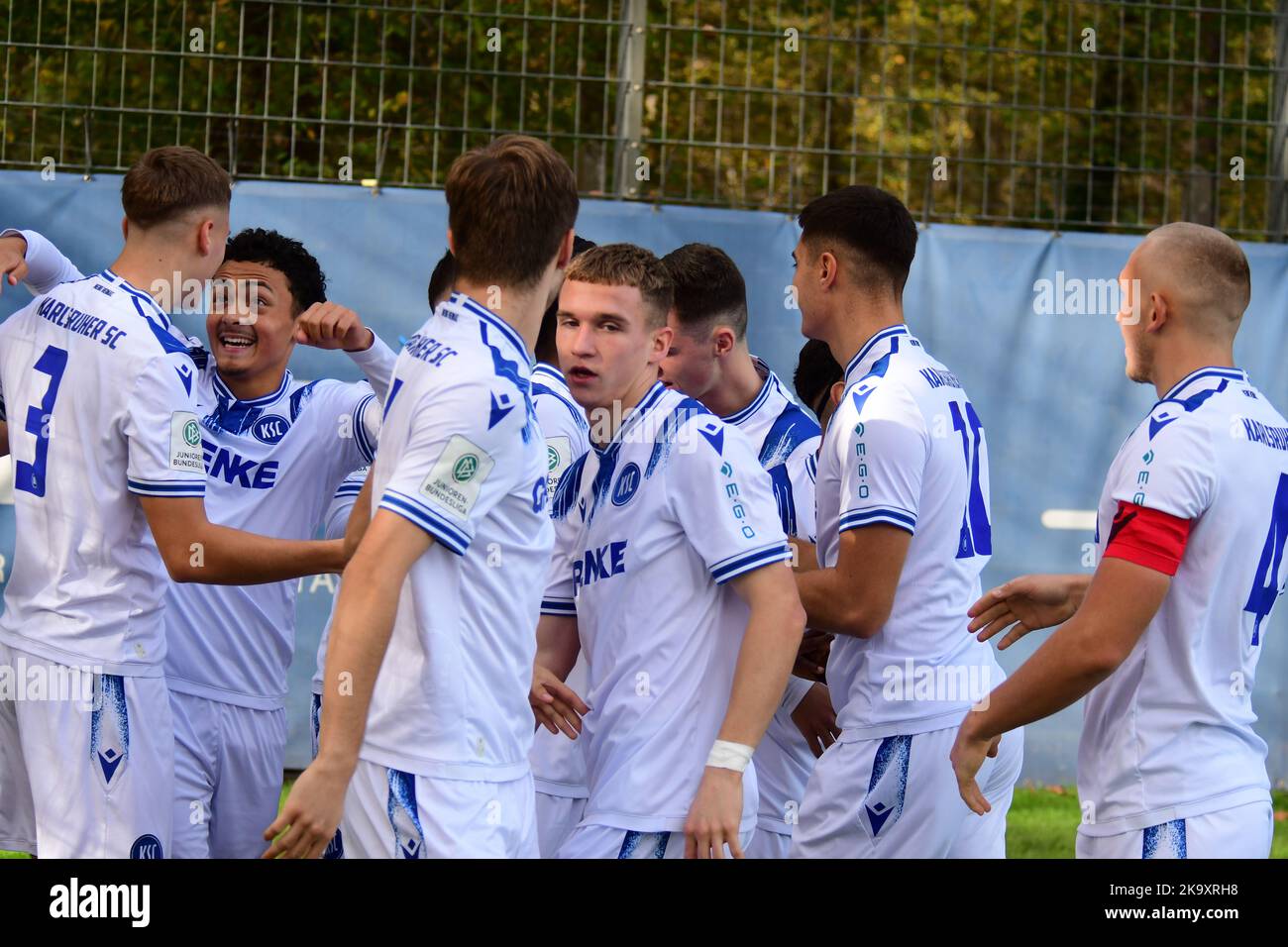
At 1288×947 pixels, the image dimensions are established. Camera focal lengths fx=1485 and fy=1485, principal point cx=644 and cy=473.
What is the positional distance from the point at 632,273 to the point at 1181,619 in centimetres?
160

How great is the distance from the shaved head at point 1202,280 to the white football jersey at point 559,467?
1.63 metres

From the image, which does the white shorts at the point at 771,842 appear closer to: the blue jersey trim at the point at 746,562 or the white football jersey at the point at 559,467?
the white football jersey at the point at 559,467

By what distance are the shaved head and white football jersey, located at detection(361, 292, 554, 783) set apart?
1664mm

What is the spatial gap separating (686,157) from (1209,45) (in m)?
3.50

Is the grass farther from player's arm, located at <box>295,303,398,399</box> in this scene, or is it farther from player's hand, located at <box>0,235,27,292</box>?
player's arm, located at <box>295,303,398,399</box>

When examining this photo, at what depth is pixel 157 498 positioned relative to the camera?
388 cm

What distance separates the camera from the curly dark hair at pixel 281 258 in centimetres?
499

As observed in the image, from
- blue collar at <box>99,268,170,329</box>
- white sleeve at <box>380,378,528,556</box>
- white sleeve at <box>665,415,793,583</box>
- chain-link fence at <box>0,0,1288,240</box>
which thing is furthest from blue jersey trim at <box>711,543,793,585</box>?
chain-link fence at <box>0,0,1288,240</box>

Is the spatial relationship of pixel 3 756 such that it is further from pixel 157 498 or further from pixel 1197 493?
pixel 1197 493

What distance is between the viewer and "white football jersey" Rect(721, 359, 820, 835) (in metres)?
4.85

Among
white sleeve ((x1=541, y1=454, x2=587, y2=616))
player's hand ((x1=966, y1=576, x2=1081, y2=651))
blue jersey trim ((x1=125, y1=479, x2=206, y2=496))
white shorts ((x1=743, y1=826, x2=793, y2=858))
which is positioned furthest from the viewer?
white shorts ((x1=743, y1=826, x2=793, y2=858))

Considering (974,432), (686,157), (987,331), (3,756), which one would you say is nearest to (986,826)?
(974,432)

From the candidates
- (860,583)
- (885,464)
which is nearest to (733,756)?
(860,583)
